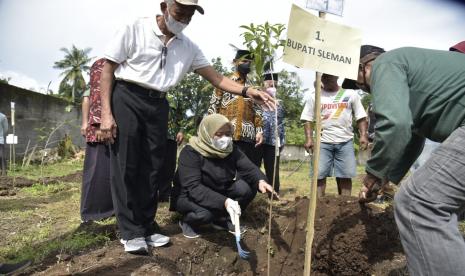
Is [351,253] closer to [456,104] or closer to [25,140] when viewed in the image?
[456,104]

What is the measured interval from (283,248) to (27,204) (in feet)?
11.7

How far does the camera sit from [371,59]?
96.0 inches

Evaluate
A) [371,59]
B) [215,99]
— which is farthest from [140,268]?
[215,99]

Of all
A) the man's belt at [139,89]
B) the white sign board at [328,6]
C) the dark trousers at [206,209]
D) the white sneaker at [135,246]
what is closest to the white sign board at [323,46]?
the white sign board at [328,6]

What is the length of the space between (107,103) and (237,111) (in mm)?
1891

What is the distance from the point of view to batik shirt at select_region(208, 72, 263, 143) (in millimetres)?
4480

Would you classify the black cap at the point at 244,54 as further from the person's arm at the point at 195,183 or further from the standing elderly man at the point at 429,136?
the standing elderly man at the point at 429,136

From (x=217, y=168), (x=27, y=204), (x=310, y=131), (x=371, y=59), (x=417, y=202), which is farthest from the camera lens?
(x=27, y=204)

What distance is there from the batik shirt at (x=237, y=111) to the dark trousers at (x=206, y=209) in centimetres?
96

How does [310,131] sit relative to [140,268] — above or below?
above

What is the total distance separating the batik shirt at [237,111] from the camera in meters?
4.48

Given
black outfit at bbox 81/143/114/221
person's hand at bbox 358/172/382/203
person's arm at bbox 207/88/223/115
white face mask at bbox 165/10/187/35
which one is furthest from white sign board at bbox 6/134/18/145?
person's hand at bbox 358/172/382/203

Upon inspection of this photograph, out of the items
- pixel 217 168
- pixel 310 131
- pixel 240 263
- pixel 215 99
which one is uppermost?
pixel 215 99

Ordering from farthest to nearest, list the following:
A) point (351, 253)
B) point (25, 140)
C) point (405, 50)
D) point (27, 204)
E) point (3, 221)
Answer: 1. point (25, 140)
2. point (27, 204)
3. point (3, 221)
4. point (351, 253)
5. point (405, 50)
